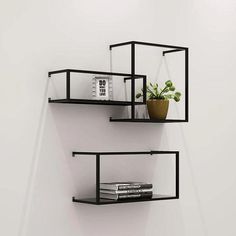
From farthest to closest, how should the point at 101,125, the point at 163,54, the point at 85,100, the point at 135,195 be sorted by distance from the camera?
the point at 163,54 → the point at 101,125 → the point at 135,195 → the point at 85,100

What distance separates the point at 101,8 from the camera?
2.58 metres

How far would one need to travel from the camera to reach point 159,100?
257cm

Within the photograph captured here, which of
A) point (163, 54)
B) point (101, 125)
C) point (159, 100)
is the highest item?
point (163, 54)

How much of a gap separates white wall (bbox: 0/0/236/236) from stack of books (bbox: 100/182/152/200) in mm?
111

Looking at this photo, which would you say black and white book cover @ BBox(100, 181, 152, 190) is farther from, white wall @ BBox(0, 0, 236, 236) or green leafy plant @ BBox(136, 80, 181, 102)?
green leafy plant @ BBox(136, 80, 181, 102)

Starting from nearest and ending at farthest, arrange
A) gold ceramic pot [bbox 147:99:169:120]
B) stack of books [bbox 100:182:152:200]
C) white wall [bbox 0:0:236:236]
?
white wall [bbox 0:0:236:236], stack of books [bbox 100:182:152:200], gold ceramic pot [bbox 147:99:169:120]

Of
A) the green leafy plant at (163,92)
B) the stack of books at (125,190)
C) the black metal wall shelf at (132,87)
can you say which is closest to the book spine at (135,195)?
the stack of books at (125,190)

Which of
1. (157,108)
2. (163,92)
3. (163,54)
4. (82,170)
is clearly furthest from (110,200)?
(163,54)

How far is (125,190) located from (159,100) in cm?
46

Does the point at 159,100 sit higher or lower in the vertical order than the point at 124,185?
higher

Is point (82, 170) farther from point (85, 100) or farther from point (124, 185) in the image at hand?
point (85, 100)

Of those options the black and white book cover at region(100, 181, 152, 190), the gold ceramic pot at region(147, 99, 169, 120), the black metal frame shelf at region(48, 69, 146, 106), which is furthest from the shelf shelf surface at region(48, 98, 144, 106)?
the black and white book cover at region(100, 181, 152, 190)

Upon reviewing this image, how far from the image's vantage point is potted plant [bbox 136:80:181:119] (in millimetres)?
2574
